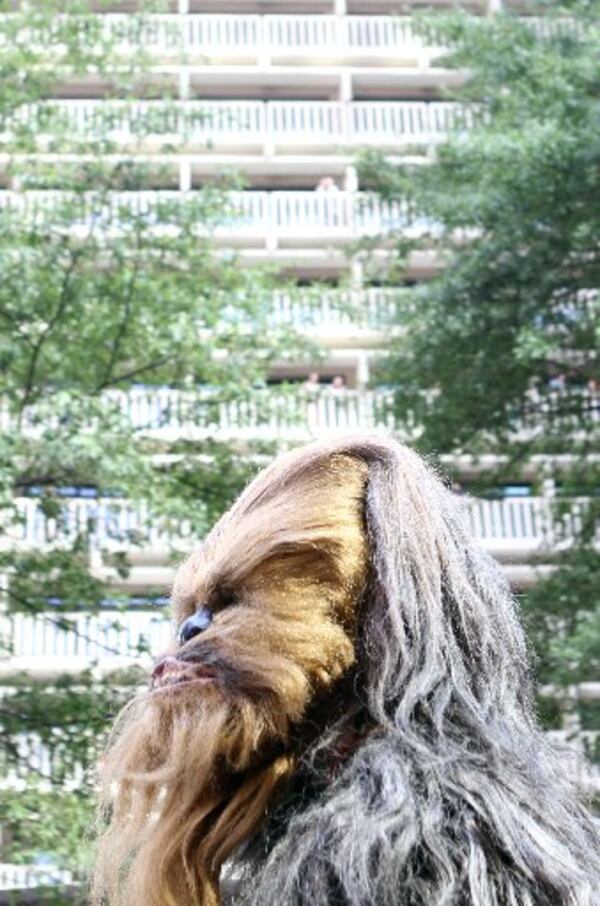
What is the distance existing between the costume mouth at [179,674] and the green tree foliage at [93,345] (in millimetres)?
7671

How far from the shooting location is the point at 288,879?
1518 mm

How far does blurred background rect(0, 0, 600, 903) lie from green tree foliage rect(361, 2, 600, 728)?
2cm

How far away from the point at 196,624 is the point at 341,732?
213 millimetres

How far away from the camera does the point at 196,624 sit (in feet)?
5.76

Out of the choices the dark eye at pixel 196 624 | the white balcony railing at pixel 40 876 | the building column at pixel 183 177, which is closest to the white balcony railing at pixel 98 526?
the white balcony railing at pixel 40 876

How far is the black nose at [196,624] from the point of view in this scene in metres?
1.75

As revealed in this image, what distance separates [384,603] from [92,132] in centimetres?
992

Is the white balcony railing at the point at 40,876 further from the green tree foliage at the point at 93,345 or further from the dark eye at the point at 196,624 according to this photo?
the dark eye at the point at 196,624

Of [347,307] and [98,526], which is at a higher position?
[347,307]

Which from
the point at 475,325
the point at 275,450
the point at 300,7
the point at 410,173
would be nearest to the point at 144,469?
the point at 275,450

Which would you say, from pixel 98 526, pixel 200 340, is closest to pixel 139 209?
pixel 200 340

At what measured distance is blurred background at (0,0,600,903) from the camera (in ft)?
32.4

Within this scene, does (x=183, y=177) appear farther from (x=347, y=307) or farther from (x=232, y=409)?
(x=232, y=409)

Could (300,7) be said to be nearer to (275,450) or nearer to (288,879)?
(275,450)
